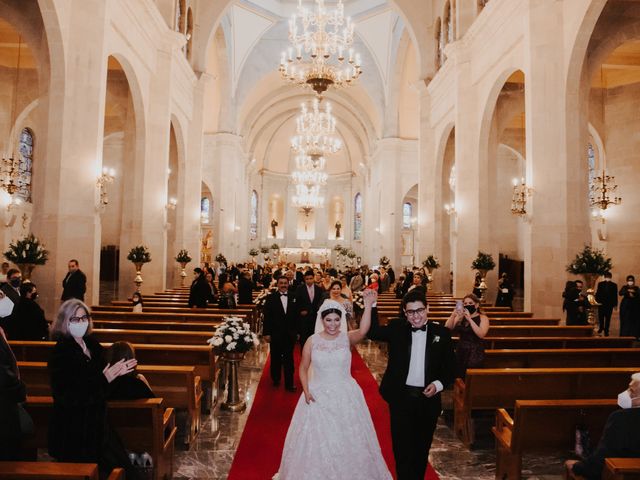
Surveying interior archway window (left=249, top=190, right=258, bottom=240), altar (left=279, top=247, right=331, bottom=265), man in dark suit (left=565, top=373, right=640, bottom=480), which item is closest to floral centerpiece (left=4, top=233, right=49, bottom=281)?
man in dark suit (left=565, top=373, right=640, bottom=480)

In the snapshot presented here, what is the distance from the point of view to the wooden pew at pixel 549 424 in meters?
4.15

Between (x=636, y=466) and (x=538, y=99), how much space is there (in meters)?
10.0

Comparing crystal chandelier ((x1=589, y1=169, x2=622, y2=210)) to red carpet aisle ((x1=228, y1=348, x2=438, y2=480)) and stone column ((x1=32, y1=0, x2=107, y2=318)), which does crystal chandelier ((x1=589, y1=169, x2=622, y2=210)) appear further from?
stone column ((x1=32, y1=0, x2=107, y2=318))

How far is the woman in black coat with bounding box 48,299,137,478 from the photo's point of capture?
10.2ft

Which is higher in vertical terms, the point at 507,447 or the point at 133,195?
the point at 133,195

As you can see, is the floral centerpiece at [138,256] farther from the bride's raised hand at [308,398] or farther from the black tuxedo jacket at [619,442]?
the black tuxedo jacket at [619,442]

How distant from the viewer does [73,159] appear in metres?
10.6

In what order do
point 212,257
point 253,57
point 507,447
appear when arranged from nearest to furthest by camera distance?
1. point 507,447
2. point 212,257
3. point 253,57

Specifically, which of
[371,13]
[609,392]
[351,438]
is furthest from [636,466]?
[371,13]

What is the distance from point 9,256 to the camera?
9016mm

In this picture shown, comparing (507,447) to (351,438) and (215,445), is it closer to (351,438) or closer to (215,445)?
(351,438)

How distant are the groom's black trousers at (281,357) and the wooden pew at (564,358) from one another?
292cm

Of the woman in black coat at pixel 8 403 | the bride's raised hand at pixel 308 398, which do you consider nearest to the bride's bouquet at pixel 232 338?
the bride's raised hand at pixel 308 398

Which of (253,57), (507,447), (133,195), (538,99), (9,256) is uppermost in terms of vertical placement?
(253,57)
